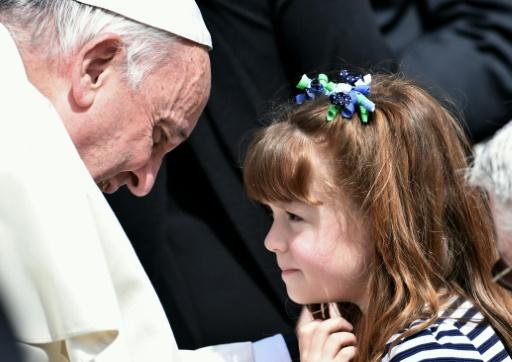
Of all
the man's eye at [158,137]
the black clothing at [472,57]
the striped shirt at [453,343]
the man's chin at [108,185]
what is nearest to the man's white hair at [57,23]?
the man's eye at [158,137]

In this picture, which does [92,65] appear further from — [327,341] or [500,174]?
[500,174]

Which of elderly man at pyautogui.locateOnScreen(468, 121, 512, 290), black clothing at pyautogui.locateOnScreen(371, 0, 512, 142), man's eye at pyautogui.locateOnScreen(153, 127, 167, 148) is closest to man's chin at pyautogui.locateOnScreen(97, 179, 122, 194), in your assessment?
man's eye at pyautogui.locateOnScreen(153, 127, 167, 148)

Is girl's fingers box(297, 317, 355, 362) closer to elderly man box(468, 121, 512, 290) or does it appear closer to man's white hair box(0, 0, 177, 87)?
elderly man box(468, 121, 512, 290)

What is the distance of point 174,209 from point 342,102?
3.07ft

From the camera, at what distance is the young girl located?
Answer: 2.65 meters

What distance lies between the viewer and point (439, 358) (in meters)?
2.44

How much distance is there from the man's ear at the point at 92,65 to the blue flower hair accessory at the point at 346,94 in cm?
63

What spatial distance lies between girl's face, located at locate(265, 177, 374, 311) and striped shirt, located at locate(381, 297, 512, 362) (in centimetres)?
23

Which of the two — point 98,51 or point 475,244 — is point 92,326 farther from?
point 475,244

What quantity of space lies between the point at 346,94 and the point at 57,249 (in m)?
1.08

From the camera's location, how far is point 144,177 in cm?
268

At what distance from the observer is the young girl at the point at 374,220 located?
8.69 feet

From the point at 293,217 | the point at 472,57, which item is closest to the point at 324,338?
the point at 293,217

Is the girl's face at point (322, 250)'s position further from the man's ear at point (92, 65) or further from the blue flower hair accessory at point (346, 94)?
the man's ear at point (92, 65)
